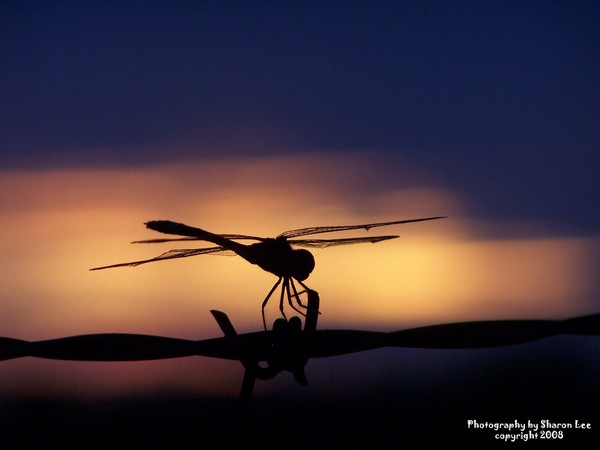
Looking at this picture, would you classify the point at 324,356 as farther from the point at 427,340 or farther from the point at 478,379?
the point at 478,379

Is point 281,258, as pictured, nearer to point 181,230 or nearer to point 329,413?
point 181,230

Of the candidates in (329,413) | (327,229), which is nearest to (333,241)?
(327,229)

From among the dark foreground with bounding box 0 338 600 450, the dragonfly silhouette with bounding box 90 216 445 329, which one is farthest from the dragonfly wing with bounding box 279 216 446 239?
the dark foreground with bounding box 0 338 600 450

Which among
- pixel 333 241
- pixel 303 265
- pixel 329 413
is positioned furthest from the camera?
pixel 329 413

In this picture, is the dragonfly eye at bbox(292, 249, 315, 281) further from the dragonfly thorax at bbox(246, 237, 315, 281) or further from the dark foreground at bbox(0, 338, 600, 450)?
the dark foreground at bbox(0, 338, 600, 450)

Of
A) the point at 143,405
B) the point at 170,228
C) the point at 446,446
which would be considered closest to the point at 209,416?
the point at 143,405

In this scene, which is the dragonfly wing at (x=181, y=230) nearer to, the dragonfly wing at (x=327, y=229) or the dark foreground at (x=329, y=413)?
the dragonfly wing at (x=327, y=229)

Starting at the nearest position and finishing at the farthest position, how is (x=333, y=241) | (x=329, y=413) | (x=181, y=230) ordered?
1. (x=181, y=230)
2. (x=333, y=241)
3. (x=329, y=413)

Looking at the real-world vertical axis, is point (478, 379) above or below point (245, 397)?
above
